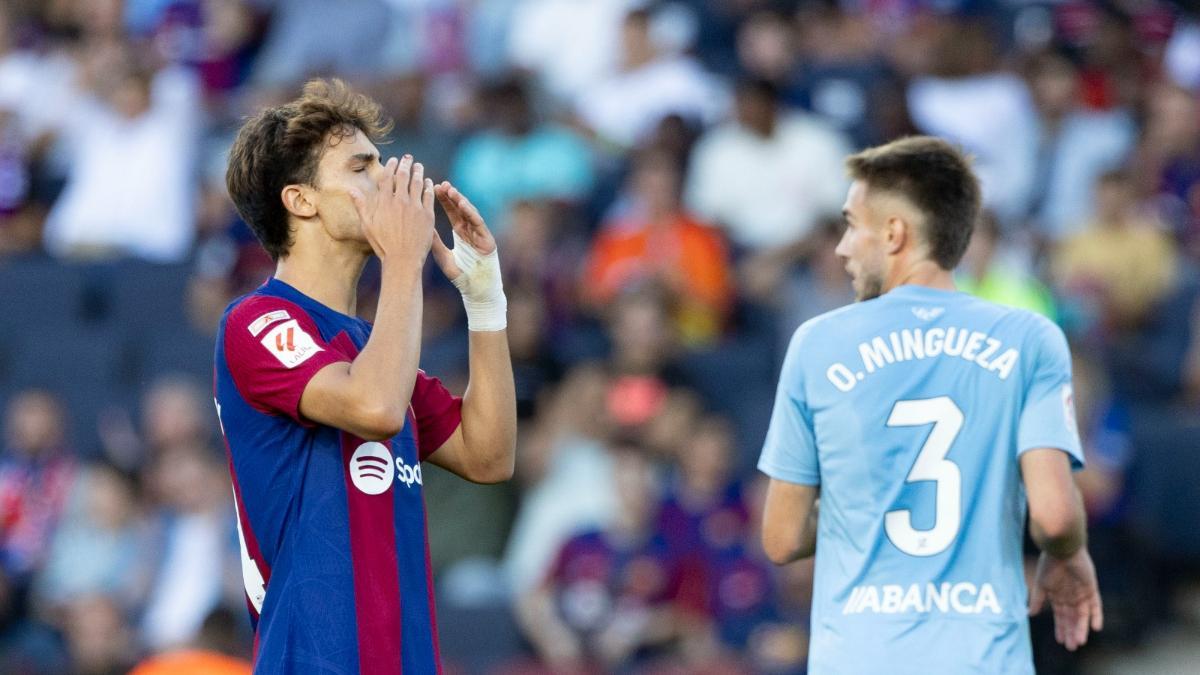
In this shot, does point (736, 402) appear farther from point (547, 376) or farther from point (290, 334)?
point (290, 334)

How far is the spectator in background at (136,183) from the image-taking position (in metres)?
11.8

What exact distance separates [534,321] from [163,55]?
4648mm

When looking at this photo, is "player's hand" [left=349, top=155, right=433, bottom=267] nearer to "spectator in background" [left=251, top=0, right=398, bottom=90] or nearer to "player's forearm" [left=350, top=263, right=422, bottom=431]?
"player's forearm" [left=350, top=263, right=422, bottom=431]

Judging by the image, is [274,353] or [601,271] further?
[601,271]

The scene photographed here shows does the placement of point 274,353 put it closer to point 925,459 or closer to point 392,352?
point 392,352

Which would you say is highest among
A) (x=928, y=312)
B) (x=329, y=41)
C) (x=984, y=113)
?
(x=329, y=41)

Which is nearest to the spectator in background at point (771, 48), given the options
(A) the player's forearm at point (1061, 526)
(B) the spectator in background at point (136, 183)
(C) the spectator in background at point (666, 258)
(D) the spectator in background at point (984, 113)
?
(D) the spectator in background at point (984, 113)

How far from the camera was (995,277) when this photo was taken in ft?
29.7

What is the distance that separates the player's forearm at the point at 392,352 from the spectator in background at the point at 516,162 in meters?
7.07

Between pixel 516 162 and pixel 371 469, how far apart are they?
727 centimetres

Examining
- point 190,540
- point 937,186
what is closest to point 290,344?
point 937,186

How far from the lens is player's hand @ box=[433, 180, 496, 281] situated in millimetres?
4207

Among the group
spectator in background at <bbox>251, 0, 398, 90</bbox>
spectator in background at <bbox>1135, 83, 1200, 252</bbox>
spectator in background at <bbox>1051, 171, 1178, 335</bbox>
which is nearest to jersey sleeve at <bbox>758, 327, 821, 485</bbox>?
spectator in background at <bbox>1051, 171, 1178, 335</bbox>

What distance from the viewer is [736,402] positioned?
9609 millimetres
